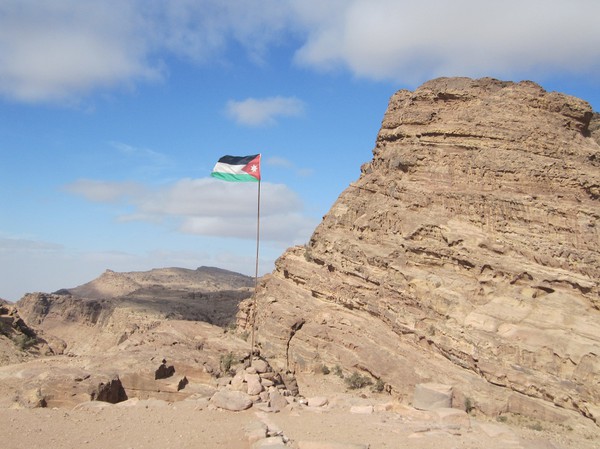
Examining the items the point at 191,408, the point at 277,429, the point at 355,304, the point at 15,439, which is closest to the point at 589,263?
the point at 355,304

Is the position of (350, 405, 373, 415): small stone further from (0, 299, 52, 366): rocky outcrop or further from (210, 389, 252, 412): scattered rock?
(0, 299, 52, 366): rocky outcrop

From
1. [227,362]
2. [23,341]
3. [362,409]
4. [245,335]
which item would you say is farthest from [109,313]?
[362,409]

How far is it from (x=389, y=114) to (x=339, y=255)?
809 centimetres

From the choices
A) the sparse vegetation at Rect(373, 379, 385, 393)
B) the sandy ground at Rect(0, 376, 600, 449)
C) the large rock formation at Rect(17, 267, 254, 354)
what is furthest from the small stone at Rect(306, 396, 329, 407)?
the large rock formation at Rect(17, 267, 254, 354)

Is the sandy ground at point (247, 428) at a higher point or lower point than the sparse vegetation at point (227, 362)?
lower

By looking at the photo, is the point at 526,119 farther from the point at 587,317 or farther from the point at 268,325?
the point at 268,325

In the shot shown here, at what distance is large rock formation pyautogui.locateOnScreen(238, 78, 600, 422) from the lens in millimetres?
16672

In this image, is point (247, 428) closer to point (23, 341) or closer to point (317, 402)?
point (317, 402)

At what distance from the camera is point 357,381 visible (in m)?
19.0

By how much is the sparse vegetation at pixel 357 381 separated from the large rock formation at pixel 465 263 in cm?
43

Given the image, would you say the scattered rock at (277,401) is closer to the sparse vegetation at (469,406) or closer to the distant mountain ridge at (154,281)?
the sparse vegetation at (469,406)

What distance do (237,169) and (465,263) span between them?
9679 mm

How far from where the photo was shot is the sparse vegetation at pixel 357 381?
18969 mm

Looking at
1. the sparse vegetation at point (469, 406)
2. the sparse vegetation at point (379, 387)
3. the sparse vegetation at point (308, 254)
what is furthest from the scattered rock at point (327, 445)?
the sparse vegetation at point (308, 254)
